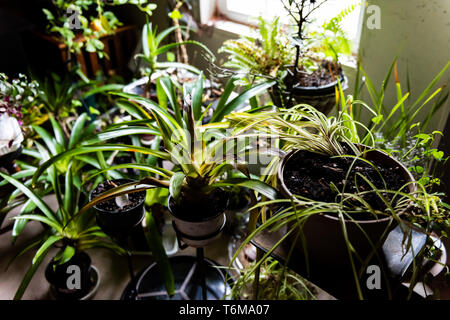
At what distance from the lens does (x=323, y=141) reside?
873mm

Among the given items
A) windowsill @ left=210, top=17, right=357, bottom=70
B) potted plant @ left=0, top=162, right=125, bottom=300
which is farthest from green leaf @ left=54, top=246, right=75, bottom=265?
windowsill @ left=210, top=17, right=357, bottom=70

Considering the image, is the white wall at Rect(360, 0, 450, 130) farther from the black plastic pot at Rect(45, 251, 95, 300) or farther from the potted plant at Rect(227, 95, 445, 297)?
the black plastic pot at Rect(45, 251, 95, 300)

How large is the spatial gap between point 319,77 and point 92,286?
1408mm

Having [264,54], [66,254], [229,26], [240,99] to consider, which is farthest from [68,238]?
[229,26]

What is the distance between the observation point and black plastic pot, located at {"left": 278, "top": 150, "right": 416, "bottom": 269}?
702 millimetres

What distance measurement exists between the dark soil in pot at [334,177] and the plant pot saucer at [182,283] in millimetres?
858

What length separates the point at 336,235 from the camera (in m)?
0.72

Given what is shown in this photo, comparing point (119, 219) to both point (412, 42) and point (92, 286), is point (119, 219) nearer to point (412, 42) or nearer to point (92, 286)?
point (92, 286)

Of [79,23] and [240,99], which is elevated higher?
[79,23]

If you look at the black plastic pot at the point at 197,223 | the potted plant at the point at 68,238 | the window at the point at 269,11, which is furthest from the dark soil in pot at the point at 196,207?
the window at the point at 269,11

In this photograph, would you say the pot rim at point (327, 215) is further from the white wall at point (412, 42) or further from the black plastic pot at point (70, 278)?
the black plastic pot at point (70, 278)

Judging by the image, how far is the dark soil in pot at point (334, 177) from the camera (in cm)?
78

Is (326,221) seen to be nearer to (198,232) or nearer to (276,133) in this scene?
(276,133)
